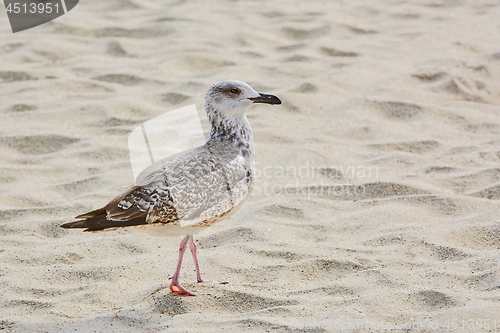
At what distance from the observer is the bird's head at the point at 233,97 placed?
4.29 m

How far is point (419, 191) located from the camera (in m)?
5.15

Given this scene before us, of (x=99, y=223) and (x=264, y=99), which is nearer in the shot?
(x=99, y=223)

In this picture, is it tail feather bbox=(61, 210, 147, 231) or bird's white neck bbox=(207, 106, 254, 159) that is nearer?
tail feather bbox=(61, 210, 147, 231)

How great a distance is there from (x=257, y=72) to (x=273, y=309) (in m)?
4.49

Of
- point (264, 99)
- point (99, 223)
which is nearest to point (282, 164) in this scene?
point (264, 99)

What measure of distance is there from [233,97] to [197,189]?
84 cm

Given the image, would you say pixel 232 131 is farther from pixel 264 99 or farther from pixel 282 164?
pixel 282 164

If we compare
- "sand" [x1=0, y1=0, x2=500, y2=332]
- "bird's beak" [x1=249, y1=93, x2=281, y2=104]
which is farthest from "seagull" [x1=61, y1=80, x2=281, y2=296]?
"sand" [x1=0, y1=0, x2=500, y2=332]

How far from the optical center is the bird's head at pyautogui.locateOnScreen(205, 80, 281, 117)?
169 inches

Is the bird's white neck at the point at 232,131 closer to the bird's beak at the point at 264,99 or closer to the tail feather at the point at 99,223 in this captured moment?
the bird's beak at the point at 264,99

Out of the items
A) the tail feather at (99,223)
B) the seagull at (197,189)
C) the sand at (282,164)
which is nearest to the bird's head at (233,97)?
the seagull at (197,189)

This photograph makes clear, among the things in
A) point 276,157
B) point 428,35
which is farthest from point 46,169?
point 428,35

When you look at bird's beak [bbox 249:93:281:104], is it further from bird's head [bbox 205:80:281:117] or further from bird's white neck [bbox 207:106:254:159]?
bird's white neck [bbox 207:106:254:159]

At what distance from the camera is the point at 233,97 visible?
4309mm
